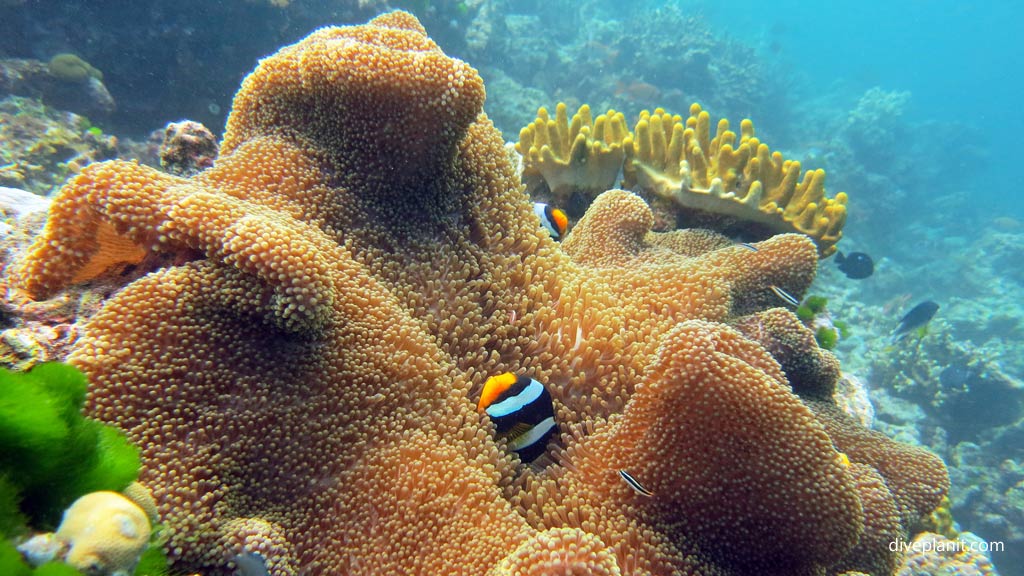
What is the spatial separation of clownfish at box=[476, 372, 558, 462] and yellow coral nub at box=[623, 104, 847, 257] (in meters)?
2.91

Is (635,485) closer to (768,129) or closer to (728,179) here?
(728,179)

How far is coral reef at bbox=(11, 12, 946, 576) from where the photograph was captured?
190 centimetres

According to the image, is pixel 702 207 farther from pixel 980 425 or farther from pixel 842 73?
pixel 842 73

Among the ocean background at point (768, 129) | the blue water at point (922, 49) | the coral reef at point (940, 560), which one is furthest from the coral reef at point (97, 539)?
the blue water at point (922, 49)

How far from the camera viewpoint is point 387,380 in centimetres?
226

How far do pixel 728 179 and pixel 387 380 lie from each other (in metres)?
3.64

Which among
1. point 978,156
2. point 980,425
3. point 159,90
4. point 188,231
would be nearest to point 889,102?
point 978,156

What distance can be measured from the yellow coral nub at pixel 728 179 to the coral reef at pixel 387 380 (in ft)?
7.19

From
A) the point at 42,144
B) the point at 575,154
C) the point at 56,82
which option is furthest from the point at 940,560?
the point at 56,82

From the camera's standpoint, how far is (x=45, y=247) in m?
2.07

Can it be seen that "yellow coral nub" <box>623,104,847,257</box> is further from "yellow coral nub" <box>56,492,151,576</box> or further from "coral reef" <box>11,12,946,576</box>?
"yellow coral nub" <box>56,492,151,576</box>

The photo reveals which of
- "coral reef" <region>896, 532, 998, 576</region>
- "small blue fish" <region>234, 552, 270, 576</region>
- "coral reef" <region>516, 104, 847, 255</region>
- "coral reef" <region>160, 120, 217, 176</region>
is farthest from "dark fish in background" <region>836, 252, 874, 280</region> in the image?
"small blue fish" <region>234, 552, 270, 576</region>

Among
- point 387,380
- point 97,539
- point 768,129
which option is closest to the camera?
point 97,539

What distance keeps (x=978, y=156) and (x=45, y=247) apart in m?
40.3
